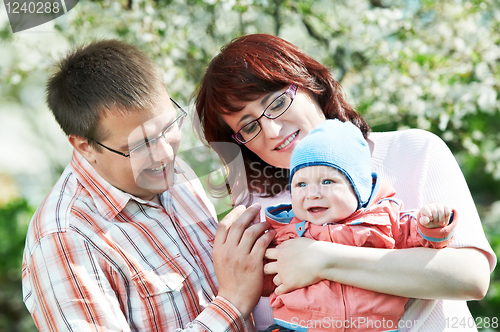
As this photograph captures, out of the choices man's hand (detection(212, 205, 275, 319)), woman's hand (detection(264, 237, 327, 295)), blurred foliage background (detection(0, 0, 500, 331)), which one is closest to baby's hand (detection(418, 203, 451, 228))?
woman's hand (detection(264, 237, 327, 295))

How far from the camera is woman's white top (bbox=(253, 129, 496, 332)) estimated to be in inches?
61.3

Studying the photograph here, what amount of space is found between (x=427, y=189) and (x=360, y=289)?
0.48 meters

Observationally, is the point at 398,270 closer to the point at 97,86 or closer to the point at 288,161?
the point at 288,161

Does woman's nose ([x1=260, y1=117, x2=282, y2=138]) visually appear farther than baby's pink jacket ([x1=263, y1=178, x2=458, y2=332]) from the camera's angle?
Yes

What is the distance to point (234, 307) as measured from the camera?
5.10 feet

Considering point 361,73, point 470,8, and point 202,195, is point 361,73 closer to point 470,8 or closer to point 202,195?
point 470,8

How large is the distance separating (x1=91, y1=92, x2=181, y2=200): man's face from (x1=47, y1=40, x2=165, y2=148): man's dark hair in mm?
36

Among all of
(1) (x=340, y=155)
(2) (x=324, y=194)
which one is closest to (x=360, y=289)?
(2) (x=324, y=194)

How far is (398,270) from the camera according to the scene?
4.69 ft

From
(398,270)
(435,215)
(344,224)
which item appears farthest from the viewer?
(344,224)

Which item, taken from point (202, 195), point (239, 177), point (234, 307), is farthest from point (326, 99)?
point (234, 307)

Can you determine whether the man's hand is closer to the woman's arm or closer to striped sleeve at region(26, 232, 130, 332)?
the woman's arm

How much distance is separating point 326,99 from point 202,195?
76 centimetres

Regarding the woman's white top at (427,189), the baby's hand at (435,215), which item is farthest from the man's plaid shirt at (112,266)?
the baby's hand at (435,215)
